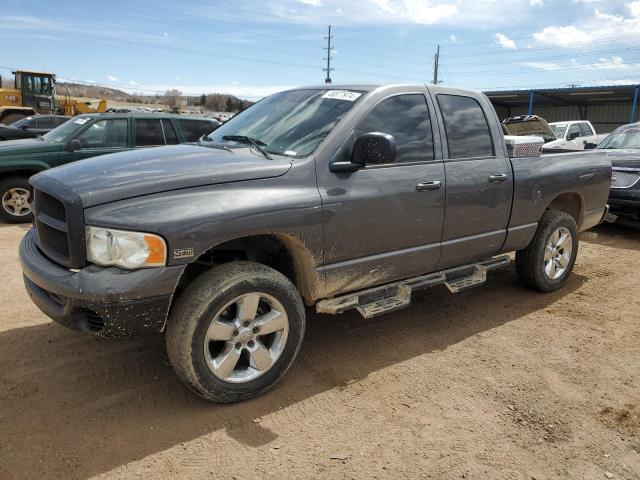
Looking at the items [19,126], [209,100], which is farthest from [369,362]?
[209,100]

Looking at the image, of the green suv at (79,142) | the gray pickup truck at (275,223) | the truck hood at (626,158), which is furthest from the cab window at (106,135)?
the truck hood at (626,158)

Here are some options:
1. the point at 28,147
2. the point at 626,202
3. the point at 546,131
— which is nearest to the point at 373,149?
the point at 626,202

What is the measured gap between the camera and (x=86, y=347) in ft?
12.9

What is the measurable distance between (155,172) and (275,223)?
2.51ft

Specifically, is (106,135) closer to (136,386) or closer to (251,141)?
(251,141)

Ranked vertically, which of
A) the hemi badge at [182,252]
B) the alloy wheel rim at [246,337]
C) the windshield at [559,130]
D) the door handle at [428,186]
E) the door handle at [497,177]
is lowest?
the alloy wheel rim at [246,337]

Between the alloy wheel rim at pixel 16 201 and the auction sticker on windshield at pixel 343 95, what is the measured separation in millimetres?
6495

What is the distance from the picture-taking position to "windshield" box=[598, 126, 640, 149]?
9219 millimetres

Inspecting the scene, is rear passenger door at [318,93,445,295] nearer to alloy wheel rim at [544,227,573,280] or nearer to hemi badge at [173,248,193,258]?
hemi badge at [173,248,193,258]

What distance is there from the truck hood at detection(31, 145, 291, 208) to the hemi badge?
364 mm

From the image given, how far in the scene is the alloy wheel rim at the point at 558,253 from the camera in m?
5.23

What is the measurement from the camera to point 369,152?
3375 mm

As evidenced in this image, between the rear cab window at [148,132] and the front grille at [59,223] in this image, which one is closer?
the front grille at [59,223]

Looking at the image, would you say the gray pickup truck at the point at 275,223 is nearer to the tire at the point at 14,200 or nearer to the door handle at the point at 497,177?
the door handle at the point at 497,177
